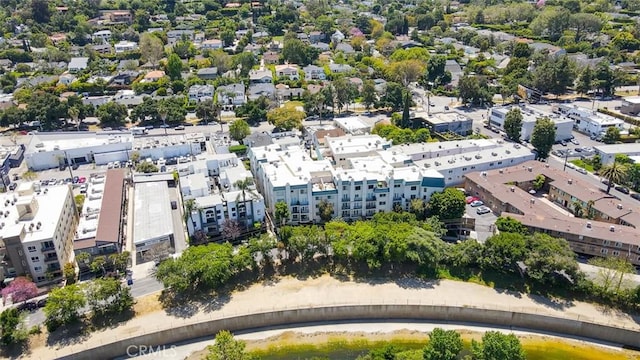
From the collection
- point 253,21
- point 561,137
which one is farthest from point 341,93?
point 253,21

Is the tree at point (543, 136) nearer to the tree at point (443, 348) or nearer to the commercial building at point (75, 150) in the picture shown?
the tree at point (443, 348)

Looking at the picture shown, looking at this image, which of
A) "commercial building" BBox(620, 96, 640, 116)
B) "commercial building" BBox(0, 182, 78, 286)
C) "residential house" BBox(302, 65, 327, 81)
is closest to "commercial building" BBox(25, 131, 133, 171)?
"commercial building" BBox(0, 182, 78, 286)

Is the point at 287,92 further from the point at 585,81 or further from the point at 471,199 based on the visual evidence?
the point at 585,81

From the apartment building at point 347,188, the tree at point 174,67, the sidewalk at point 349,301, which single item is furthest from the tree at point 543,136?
the tree at point 174,67

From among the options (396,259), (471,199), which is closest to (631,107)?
(471,199)

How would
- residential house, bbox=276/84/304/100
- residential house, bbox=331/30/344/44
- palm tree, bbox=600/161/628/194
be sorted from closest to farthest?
palm tree, bbox=600/161/628/194
residential house, bbox=276/84/304/100
residential house, bbox=331/30/344/44

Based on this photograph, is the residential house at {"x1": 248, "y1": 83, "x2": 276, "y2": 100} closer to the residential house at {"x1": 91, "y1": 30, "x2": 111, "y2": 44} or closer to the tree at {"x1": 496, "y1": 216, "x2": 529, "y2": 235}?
the tree at {"x1": 496, "y1": 216, "x2": 529, "y2": 235}
